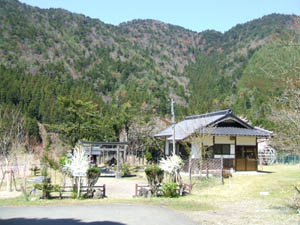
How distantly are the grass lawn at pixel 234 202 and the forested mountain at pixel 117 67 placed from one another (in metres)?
15.6

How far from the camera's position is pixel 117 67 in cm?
8912

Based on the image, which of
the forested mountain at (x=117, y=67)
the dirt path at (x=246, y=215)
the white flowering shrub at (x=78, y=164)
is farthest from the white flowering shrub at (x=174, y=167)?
the forested mountain at (x=117, y=67)

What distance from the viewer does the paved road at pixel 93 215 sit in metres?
8.23

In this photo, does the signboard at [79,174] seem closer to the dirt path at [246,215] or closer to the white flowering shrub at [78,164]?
the white flowering shrub at [78,164]

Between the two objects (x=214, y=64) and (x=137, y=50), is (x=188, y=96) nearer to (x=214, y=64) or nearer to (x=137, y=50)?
(x=214, y=64)

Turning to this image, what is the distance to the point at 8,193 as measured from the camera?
47.3 feet

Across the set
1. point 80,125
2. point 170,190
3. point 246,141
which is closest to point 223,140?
point 246,141

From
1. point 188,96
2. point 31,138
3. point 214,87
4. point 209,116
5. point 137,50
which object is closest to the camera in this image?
point 209,116

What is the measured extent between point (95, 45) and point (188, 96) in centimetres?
3663

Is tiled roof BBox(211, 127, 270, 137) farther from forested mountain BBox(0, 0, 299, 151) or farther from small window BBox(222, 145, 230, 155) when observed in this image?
forested mountain BBox(0, 0, 299, 151)

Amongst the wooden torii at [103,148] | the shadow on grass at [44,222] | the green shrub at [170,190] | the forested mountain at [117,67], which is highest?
the forested mountain at [117,67]

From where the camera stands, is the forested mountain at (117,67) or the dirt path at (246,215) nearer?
the dirt path at (246,215)

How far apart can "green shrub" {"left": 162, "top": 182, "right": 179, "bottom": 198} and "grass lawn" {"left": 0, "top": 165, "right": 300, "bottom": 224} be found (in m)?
0.44

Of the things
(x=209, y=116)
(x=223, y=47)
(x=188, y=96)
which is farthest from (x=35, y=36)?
(x=209, y=116)
